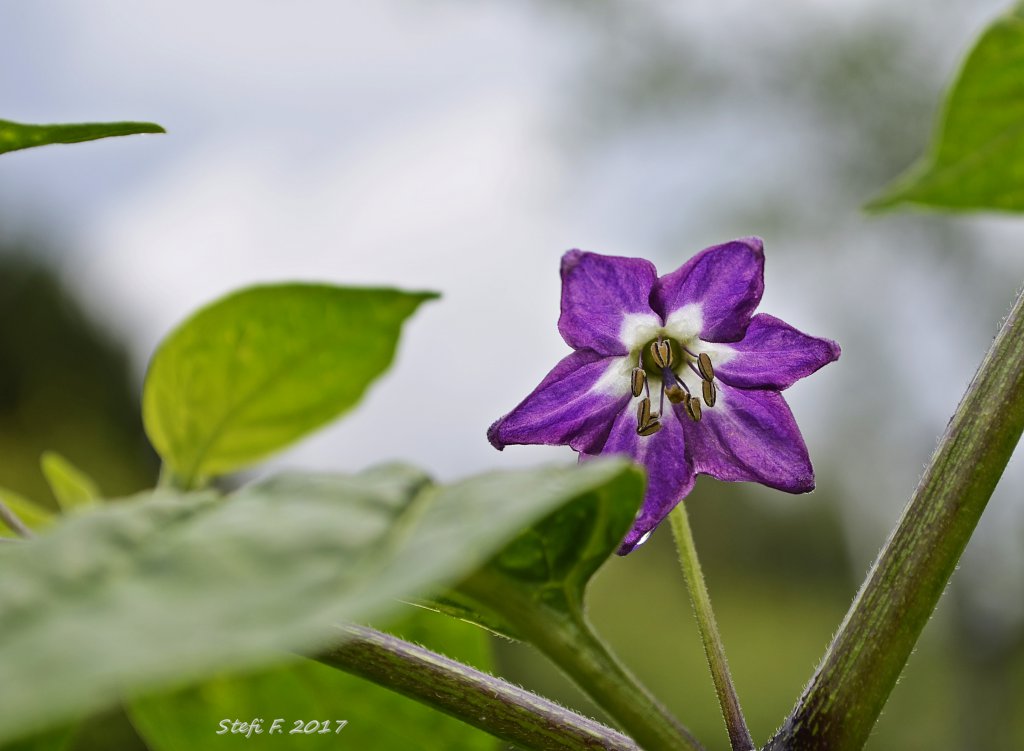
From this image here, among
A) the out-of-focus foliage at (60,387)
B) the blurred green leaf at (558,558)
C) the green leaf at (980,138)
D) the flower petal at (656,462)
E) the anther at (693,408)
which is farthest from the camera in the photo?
the out-of-focus foliage at (60,387)

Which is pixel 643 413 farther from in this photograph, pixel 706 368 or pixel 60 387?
pixel 60 387

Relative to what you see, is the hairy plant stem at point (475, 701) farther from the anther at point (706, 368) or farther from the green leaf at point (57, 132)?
the anther at point (706, 368)

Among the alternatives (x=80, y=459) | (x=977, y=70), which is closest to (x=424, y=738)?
(x=977, y=70)

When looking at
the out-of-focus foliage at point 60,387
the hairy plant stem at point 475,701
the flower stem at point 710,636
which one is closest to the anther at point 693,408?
the flower stem at point 710,636

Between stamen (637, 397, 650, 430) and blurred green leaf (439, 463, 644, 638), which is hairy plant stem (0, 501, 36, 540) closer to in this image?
blurred green leaf (439, 463, 644, 638)

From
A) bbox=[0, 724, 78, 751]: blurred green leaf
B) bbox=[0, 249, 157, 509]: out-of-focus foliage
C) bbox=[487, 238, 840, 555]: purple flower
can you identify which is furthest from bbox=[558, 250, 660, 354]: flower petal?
bbox=[0, 249, 157, 509]: out-of-focus foliage

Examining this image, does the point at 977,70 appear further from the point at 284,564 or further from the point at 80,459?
the point at 80,459
